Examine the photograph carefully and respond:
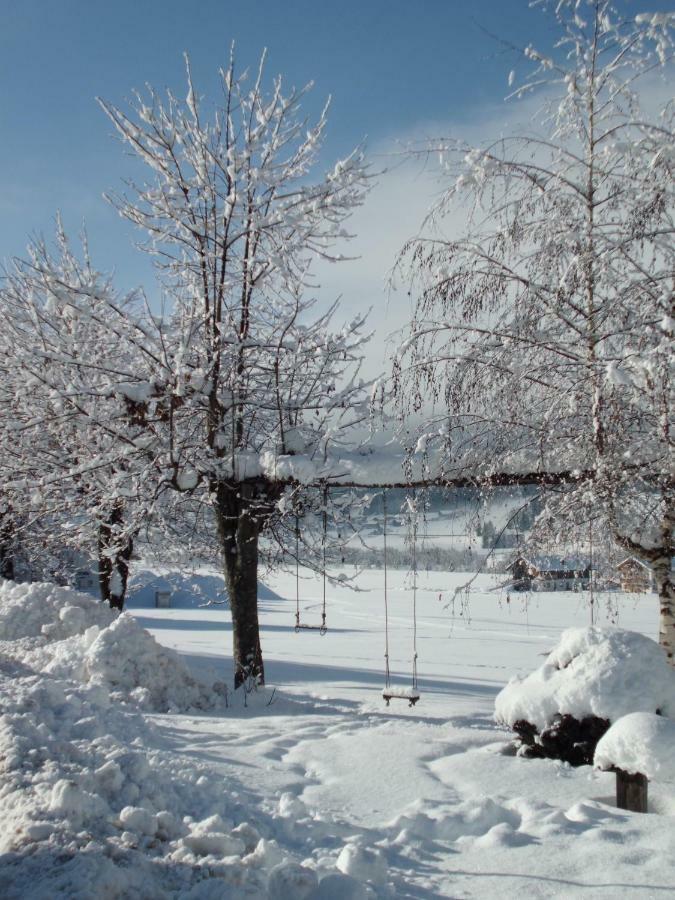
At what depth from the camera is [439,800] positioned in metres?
4.35

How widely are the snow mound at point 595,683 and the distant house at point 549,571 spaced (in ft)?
1.67

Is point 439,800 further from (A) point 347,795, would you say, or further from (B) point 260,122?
(B) point 260,122

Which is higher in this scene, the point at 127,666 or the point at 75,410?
the point at 75,410

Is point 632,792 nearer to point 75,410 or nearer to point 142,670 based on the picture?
point 142,670

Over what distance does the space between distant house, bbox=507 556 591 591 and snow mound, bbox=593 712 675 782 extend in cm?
171

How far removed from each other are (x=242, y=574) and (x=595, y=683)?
473cm

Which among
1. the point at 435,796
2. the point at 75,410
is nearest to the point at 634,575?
the point at 435,796

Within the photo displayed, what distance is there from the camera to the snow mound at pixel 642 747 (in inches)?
157

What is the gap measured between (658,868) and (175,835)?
7.56ft

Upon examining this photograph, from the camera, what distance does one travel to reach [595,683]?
5129 millimetres

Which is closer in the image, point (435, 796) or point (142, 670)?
point (435, 796)

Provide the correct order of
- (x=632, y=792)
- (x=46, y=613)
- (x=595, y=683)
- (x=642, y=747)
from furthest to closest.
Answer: (x=46, y=613)
(x=595, y=683)
(x=632, y=792)
(x=642, y=747)

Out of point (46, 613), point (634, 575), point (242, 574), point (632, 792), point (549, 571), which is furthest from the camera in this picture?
point (46, 613)

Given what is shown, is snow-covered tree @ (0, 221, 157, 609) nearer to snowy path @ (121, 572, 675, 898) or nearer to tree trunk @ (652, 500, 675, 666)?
snowy path @ (121, 572, 675, 898)
